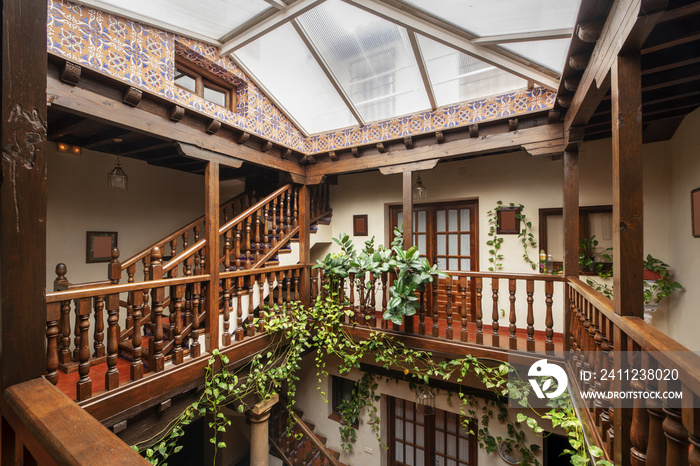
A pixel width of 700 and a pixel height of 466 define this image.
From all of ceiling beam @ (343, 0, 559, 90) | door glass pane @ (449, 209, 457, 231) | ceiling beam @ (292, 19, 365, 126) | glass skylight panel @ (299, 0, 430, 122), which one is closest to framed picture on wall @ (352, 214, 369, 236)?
door glass pane @ (449, 209, 457, 231)

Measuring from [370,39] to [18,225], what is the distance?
298 cm

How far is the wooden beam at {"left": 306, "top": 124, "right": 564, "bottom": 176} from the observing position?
9.48 feet

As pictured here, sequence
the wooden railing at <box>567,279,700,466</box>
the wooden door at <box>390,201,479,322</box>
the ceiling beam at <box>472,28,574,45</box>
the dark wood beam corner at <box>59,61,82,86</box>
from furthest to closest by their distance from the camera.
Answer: the wooden door at <box>390,201,479,322</box> < the ceiling beam at <box>472,28,574,45</box> < the dark wood beam corner at <box>59,61,82,86</box> < the wooden railing at <box>567,279,700,466</box>

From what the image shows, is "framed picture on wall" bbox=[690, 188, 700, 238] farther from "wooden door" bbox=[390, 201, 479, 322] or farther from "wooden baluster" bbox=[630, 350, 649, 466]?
"wooden baluster" bbox=[630, 350, 649, 466]

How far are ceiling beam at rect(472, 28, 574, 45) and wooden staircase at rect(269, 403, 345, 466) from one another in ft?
15.8

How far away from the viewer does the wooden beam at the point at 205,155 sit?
272 cm

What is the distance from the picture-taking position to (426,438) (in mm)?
4156

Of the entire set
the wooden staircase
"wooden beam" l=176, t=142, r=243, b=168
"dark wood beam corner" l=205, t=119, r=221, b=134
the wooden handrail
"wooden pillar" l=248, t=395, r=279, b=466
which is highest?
"dark wood beam corner" l=205, t=119, r=221, b=134

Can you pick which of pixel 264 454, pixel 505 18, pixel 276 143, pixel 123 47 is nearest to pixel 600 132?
pixel 505 18

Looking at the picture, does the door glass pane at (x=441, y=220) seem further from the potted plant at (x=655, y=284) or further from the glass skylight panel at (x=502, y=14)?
the glass skylight panel at (x=502, y=14)

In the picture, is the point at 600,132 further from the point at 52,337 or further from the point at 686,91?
the point at 52,337

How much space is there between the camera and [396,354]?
11.0 feet

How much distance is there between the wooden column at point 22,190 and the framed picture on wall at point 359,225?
4.28 m

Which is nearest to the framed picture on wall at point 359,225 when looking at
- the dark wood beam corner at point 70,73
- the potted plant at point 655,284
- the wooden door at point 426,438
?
the wooden door at point 426,438
